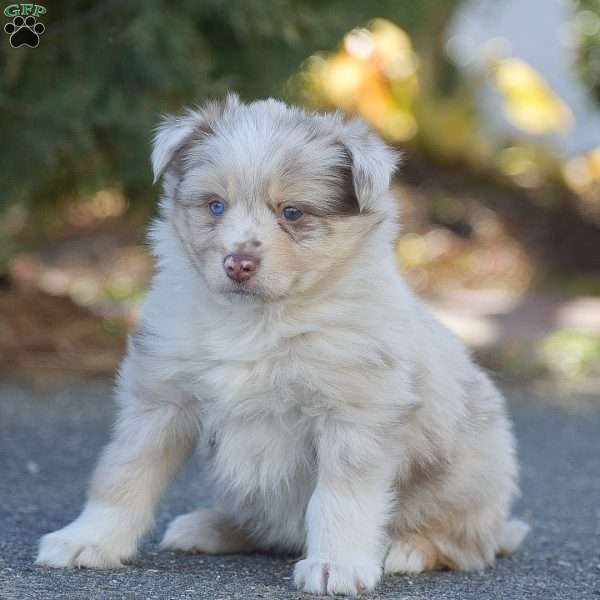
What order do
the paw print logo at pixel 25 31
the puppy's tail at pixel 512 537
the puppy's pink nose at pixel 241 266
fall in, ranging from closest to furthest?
the puppy's pink nose at pixel 241 266 < the puppy's tail at pixel 512 537 < the paw print logo at pixel 25 31

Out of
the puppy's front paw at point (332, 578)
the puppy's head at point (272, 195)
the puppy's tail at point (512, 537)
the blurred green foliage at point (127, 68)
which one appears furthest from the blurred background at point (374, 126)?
the puppy's front paw at point (332, 578)

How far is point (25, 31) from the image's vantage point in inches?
289

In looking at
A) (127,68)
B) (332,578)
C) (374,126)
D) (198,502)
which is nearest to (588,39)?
(374,126)

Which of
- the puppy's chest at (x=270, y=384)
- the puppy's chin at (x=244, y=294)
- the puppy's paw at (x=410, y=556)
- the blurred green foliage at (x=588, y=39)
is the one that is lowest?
the puppy's paw at (x=410, y=556)

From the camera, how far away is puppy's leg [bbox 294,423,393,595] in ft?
12.9

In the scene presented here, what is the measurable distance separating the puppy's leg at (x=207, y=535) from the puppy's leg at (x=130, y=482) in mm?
457

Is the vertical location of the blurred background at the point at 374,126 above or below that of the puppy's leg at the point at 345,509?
above

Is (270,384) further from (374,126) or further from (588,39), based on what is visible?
(588,39)

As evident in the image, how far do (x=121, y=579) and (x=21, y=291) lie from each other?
227 inches

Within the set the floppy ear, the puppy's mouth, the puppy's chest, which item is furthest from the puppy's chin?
the floppy ear

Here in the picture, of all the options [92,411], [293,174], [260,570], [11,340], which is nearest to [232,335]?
[293,174]

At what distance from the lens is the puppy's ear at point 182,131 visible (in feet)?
14.0

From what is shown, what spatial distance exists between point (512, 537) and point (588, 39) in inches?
301

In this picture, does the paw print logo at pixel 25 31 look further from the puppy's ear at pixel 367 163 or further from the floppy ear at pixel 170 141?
the puppy's ear at pixel 367 163
